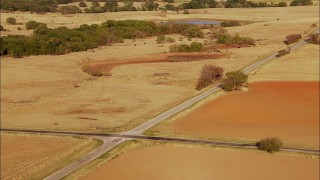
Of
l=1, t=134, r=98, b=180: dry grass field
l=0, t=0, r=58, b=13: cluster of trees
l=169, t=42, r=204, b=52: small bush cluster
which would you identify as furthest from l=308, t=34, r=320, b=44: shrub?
l=0, t=0, r=58, b=13: cluster of trees

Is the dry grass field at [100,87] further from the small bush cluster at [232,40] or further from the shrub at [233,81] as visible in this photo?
the shrub at [233,81]

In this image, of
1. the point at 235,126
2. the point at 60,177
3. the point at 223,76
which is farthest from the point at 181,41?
the point at 60,177

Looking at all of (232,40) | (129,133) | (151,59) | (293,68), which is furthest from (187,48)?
(129,133)

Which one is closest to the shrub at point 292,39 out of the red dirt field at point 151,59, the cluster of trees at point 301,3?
the red dirt field at point 151,59

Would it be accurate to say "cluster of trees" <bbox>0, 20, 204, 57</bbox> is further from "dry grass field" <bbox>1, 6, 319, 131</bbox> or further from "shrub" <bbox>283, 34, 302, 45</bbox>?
"shrub" <bbox>283, 34, 302, 45</bbox>

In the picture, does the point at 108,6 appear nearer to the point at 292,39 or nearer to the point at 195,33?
the point at 195,33

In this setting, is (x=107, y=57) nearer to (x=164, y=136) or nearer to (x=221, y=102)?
(x=221, y=102)
